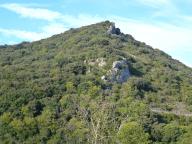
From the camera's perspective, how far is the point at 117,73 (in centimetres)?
11000

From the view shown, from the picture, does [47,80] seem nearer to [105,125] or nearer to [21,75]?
[21,75]

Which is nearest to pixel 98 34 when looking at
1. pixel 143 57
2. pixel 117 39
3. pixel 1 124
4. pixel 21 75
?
pixel 117 39

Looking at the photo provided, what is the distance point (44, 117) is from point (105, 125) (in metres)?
63.8

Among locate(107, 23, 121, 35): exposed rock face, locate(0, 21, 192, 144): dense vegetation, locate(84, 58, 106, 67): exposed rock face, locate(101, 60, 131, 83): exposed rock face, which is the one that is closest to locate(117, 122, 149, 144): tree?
locate(0, 21, 192, 144): dense vegetation

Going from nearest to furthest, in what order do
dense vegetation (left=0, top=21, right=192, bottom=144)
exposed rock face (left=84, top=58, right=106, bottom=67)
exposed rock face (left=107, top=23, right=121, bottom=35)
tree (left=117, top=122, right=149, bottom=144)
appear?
1. tree (left=117, top=122, right=149, bottom=144)
2. dense vegetation (left=0, top=21, right=192, bottom=144)
3. exposed rock face (left=84, top=58, right=106, bottom=67)
4. exposed rock face (left=107, top=23, right=121, bottom=35)

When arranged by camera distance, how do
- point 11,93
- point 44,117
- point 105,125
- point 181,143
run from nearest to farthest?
point 105,125 < point 181,143 < point 44,117 < point 11,93

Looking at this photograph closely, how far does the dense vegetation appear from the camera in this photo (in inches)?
3216

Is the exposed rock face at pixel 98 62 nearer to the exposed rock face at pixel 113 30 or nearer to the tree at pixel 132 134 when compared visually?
the exposed rock face at pixel 113 30

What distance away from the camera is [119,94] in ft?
336

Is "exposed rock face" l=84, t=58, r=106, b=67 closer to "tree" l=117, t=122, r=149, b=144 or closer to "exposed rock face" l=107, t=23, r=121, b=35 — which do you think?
"exposed rock face" l=107, t=23, r=121, b=35

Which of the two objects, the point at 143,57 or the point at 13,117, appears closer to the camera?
the point at 13,117

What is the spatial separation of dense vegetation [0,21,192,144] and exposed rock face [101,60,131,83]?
6.40ft

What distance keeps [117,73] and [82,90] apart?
428 inches

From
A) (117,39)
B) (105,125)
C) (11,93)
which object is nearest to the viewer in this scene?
(105,125)
